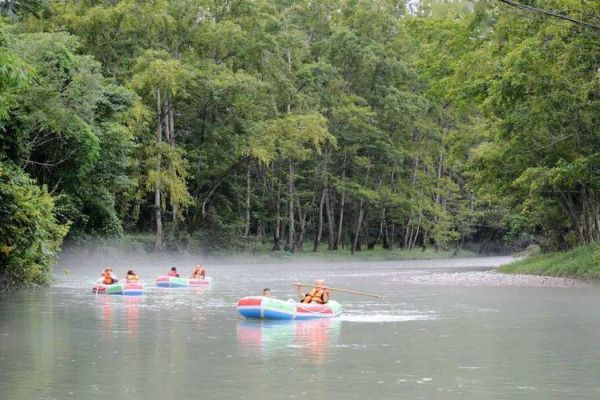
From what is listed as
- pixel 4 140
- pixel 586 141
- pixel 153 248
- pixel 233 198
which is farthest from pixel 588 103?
pixel 233 198

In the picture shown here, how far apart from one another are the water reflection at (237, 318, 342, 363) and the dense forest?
749 centimetres

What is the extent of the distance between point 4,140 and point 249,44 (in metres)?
32.8

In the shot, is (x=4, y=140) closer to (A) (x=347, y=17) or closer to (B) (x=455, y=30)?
(B) (x=455, y=30)

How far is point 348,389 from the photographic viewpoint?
1557 cm

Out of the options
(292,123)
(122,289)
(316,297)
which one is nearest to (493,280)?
(122,289)

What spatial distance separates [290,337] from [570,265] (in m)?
21.7

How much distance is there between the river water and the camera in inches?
616

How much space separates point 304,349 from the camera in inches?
826

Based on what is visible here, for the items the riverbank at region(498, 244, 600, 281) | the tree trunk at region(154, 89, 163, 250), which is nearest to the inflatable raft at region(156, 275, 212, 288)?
the riverbank at region(498, 244, 600, 281)

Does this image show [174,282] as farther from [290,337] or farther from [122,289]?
[290,337]

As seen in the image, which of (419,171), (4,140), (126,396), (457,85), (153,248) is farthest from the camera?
(419,171)

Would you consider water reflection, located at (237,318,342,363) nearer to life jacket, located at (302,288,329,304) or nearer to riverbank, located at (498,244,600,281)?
life jacket, located at (302,288,329,304)

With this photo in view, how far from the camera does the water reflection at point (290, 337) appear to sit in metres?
20.5

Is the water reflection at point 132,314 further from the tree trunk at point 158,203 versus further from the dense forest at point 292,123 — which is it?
the tree trunk at point 158,203
